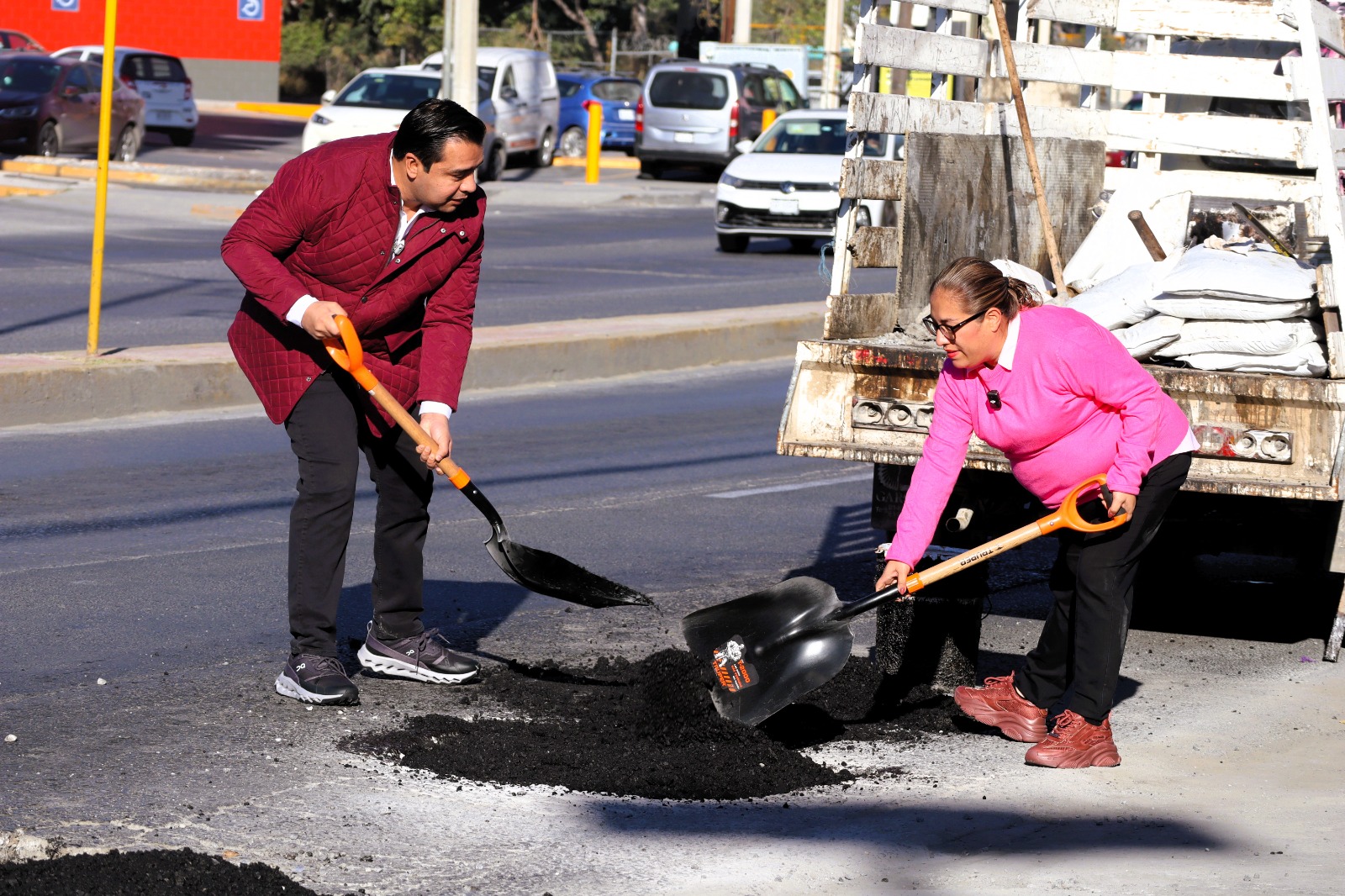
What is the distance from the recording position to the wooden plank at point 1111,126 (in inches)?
262

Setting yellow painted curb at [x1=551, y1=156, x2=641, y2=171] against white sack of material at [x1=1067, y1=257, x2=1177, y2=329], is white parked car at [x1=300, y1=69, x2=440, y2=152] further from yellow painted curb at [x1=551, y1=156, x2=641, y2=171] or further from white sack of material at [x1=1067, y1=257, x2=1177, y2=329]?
white sack of material at [x1=1067, y1=257, x2=1177, y2=329]

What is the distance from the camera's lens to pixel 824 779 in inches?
191

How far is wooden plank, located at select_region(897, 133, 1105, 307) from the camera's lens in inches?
268

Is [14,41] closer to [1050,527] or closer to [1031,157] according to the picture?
[1031,157]

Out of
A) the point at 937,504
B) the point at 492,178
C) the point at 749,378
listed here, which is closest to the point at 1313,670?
the point at 937,504

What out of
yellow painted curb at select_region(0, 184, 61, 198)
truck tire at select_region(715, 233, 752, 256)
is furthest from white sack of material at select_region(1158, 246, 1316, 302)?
yellow painted curb at select_region(0, 184, 61, 198)

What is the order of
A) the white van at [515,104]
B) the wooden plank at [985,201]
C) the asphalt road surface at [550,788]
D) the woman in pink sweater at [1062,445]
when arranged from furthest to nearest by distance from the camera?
the white van at [515,104]
the wooden plank at [985,201]
the woman in pink sweater at [1062,445]
the asphalt road surface at [550,788]

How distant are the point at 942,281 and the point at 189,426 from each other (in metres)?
6.47

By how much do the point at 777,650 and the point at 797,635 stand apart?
68 millimetres

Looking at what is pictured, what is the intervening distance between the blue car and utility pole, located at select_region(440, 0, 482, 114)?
12316mm

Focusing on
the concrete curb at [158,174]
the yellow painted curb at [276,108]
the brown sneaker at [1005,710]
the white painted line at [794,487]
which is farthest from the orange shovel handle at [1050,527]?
the yellow painted curb at [276,108]

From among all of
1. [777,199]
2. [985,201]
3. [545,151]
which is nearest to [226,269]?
[777,199]

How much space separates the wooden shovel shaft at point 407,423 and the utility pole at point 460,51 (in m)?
21.6

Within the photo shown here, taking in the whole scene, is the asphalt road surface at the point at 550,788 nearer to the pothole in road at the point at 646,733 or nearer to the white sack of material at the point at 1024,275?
the pothole in road at the point at 646,733
